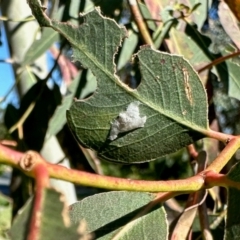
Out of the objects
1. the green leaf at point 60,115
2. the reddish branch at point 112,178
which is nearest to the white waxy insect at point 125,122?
the reddish branch at point 112,178

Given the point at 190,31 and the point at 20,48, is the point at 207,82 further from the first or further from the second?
the point at 20,48

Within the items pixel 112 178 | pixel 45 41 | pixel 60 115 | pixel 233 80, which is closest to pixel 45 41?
pixel 45 41

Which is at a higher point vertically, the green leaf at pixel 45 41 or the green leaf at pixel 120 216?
the green leaf at pixel 120 216

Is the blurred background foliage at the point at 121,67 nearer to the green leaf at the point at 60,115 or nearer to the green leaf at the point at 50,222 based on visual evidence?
the green leaf at the point at 60,115

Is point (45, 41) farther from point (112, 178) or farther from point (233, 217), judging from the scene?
point (112, 178)

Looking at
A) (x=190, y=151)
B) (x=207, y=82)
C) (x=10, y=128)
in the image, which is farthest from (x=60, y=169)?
(x=10, y=128)

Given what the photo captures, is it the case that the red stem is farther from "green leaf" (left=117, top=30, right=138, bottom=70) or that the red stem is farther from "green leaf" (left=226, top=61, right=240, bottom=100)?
"green leaf" (left=117, top=30, right=138, bottom=70)

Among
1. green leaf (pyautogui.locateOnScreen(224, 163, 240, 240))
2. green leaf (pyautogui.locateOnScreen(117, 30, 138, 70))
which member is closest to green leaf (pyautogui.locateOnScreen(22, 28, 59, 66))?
green leaf (pyautogui.locateOnScreen(117, 30, 138, 70))
